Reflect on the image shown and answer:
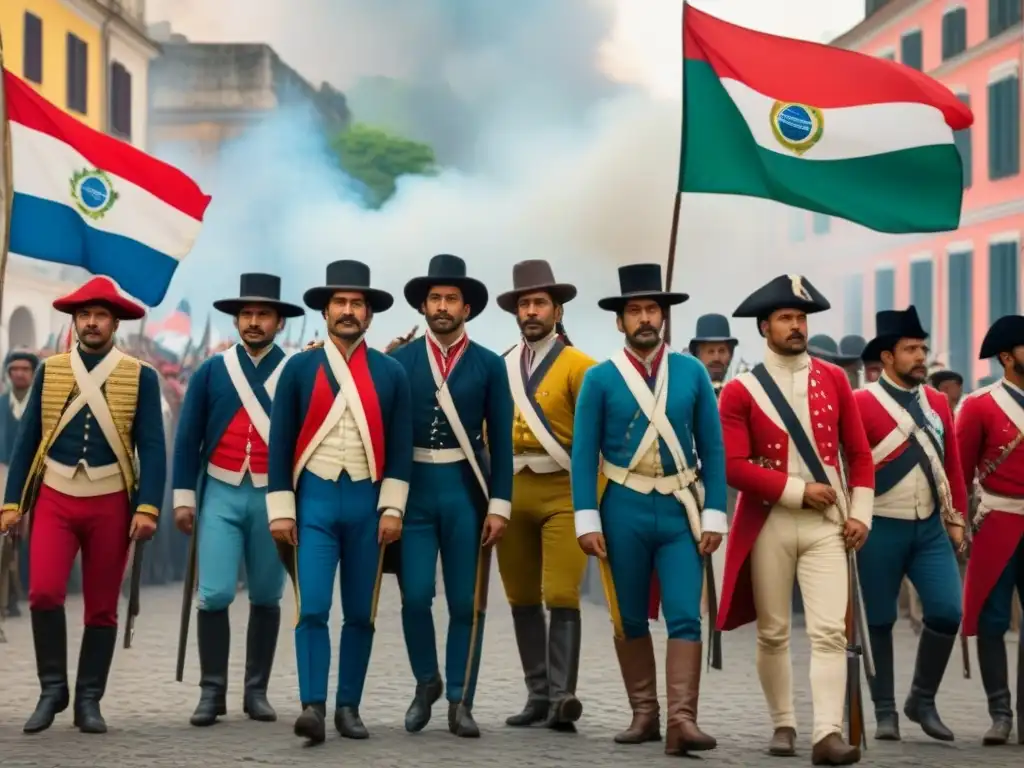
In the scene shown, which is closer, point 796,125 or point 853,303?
point 796,125

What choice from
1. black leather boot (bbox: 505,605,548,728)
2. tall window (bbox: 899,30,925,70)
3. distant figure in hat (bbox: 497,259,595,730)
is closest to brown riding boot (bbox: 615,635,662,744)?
distant figure in hat (bbox: 497,259,595,730)

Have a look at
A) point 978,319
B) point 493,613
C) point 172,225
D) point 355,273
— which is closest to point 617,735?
point 355,273

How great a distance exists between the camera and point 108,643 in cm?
970

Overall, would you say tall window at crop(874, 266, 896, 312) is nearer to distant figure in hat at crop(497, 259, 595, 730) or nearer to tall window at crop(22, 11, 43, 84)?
tall window at crop(22, 11, 43, 84)

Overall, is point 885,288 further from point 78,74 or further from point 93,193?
point 93,193

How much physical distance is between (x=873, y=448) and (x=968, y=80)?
81.8ft

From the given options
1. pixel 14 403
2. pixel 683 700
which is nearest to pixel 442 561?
pixel 683 700

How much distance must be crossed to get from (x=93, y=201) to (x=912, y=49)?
2675 centimetres

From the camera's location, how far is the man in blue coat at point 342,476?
9281 millimetres

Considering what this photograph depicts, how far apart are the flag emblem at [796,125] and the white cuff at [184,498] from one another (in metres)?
3.93

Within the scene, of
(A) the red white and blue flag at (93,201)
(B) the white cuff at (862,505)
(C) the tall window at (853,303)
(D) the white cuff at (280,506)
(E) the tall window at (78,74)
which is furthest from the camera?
(E) the tall window at (78,74)

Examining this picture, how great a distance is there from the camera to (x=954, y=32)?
114 ft

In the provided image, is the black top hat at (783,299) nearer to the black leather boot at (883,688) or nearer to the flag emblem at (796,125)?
the black leather boot at (883,688)

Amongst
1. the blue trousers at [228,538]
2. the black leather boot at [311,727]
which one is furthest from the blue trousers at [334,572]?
the blue trousers at [228,538]
